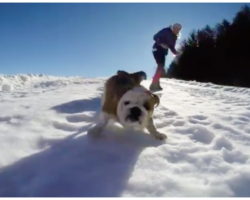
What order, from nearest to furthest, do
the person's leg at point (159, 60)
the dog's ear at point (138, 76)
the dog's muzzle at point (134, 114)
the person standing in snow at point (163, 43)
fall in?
the dog's muzzle at point (134, 114), the dog's ear at point (138, 76), the person standing in snow at point (163, 43), the person's leg at point (159, 60)

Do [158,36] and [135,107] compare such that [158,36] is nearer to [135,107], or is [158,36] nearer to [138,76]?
[138,76]

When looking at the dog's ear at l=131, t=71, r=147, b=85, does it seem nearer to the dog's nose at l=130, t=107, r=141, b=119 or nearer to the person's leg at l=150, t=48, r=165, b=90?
the dog's nose at l=130, t=107, r=141, b=119

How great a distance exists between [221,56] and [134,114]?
68.8ft

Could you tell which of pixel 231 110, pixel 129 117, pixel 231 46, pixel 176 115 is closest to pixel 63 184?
pixel 129 117

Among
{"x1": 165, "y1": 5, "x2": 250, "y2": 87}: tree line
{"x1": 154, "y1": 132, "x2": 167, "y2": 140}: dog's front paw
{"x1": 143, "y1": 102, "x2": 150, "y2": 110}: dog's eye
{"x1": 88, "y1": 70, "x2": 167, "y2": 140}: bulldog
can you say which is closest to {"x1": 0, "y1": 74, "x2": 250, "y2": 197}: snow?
{"x1": 154, "y1": 132, "x2": 167, "y2": 140}: dog's front paw

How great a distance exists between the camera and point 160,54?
7.20m

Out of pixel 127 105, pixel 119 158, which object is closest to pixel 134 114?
pixel 127 105

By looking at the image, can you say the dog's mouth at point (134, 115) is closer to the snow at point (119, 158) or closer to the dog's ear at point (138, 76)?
the snow at point (119, 158)

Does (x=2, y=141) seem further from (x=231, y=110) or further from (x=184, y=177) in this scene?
(x=231, y=110)

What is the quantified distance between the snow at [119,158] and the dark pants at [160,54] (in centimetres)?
351

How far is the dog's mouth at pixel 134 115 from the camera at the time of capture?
262cm

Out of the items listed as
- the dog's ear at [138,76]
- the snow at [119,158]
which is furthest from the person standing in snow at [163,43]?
the dog's ear at [138,76]

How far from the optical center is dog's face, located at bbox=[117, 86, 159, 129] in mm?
2631

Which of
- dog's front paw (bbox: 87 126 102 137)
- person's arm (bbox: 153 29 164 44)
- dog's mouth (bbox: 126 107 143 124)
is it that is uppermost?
person's arm (bbox: 153 29 164 44)
